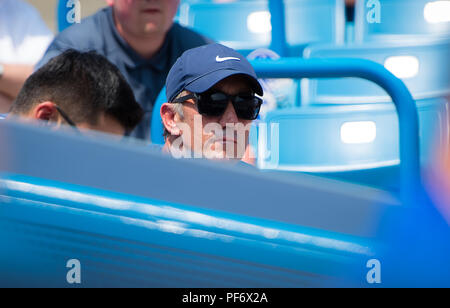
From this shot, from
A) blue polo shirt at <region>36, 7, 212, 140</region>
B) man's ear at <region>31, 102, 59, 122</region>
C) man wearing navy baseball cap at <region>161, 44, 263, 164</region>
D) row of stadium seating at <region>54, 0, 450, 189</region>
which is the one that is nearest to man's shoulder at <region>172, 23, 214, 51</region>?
blue polo shirt at <region>36, 7, 212, 140</region>

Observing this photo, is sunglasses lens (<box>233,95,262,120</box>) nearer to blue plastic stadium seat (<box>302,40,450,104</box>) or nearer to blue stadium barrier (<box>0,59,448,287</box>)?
blue stadium barrier (<box>0,59,448,287</box>)

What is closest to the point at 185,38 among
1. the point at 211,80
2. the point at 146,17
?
the point at 146,17

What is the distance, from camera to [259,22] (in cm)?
283

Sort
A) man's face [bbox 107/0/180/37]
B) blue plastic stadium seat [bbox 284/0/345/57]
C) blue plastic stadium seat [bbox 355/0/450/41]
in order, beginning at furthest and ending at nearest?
blue plastic stadium seat [bbox 284/0/345/57], blue plastic stadium seat [bbox 355/0/450/41], man's face [bbox 107/0/180/37]

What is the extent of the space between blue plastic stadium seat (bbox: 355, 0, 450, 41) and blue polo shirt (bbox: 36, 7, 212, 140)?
1156 millimetres

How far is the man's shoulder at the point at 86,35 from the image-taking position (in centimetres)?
179

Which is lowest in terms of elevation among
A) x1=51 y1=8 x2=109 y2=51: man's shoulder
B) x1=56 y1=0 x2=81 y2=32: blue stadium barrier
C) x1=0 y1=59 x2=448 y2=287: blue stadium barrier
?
x1=0 y1=59 x2=448 y2=287: blue stadium barrier

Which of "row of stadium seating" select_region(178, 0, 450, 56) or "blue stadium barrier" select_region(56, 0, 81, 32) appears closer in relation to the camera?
"blue stadium barrier" select_region(56, 0, 81, 32)

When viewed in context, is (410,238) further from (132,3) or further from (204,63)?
(132,3)

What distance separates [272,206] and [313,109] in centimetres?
126

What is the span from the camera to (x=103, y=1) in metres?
2.03

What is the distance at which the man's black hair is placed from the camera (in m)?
1.33

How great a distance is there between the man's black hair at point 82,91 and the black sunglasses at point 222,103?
0.19 m
